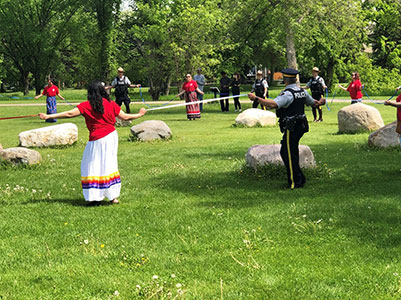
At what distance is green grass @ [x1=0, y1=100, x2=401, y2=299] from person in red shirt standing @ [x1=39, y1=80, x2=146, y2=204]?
0.27 meters

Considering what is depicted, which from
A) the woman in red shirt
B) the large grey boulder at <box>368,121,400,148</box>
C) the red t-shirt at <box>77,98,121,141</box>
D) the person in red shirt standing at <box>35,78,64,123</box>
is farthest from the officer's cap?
the person in red shirt standing at <box>35,78,64,123</box>

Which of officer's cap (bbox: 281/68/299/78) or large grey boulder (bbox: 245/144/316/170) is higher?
officer's cap (bbox: 281/68/299/78)

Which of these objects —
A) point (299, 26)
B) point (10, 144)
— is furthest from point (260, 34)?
point (10, 144)

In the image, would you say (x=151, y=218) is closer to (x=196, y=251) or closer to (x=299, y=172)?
(x=196, y=251)

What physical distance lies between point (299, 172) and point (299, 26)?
66.6 feet

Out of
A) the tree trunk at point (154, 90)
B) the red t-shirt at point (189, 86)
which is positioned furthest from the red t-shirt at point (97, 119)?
the tree trunk at point (154, 90)

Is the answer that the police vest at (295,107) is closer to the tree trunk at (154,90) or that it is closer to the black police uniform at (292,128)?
the black police uniform at (292,128)

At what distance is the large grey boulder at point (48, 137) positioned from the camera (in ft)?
50.8

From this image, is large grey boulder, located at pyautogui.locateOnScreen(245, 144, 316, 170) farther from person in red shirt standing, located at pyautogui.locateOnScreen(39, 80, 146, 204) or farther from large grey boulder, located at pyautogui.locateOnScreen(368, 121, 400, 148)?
large grey boulder, located at pyautogui.locateOnScreen(368, 121, 400, 148)

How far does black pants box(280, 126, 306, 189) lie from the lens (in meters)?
8.92

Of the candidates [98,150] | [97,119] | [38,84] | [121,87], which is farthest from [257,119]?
[38,84]

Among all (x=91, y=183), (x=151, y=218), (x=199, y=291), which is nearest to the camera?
(x=199, y=291)

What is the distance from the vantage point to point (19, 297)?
4.83 metres

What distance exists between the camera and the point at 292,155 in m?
8.99
